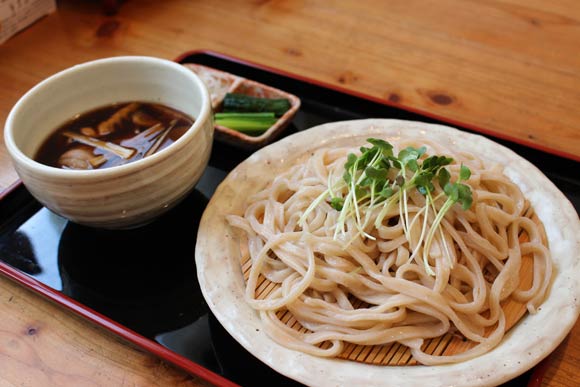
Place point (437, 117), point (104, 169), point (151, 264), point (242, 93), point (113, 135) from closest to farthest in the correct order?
point (104, 169) < point (151, 264) < point (113, 135) < point (437, 117) < point (242, 93)

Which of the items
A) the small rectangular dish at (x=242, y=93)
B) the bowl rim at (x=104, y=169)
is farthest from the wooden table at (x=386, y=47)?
the bowl rim at (x=104, y=169)

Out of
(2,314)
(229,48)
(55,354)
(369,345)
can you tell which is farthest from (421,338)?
(229,48)

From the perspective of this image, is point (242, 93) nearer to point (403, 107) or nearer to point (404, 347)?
point (403, 107)

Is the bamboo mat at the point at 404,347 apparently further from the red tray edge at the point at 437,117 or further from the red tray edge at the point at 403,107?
the red tray edge at the point at 403,107

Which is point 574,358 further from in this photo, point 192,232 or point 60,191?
point 60,191

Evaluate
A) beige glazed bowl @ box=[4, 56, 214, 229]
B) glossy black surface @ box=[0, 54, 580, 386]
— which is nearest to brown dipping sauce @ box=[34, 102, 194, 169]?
beige glazed bowl @ box=[4, 56, 214, 229]

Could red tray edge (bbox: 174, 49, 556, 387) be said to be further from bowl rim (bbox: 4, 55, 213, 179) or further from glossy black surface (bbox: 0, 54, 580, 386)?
bowl rim (bbox: 4, 55, 213, 179)

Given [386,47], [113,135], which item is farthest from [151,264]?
[386,47]

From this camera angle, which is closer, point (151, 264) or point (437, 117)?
point (151, 264)
